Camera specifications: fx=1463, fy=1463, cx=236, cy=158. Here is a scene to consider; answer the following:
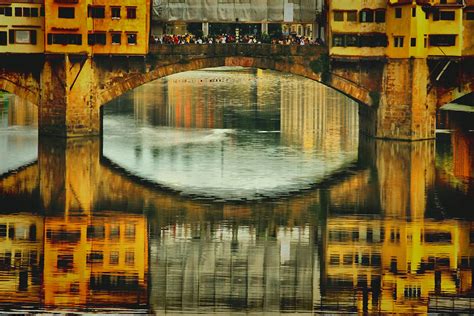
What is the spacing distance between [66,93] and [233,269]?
21.7 meters

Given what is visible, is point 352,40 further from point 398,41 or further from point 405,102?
point 405,102

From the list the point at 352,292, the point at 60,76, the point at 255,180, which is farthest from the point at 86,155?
the point at 352,292

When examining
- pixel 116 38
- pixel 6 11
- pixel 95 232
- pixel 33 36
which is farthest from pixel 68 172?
pixel 95 232

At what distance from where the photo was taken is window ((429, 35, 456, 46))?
59.5m

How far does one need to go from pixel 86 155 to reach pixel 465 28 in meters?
16.2

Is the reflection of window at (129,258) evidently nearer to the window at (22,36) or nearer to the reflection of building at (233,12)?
the window at (22,36)

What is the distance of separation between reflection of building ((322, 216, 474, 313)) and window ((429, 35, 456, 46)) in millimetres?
15055

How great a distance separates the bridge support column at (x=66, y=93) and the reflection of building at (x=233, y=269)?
51.3 ft

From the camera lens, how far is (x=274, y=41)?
6344 centimetres

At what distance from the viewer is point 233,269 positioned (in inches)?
1543

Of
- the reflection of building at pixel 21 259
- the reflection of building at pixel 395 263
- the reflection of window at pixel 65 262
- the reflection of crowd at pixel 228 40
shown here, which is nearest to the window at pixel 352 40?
the reflection of crowd at pixel 228 40

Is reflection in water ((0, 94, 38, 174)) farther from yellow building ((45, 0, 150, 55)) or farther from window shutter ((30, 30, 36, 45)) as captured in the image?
yellow building ((45, 0, 150, 55))

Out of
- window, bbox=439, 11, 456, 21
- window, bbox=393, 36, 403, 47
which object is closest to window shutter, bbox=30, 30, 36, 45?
window, bbox=393, 36, 403, 47

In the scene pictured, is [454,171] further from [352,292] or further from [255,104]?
[255,104]
